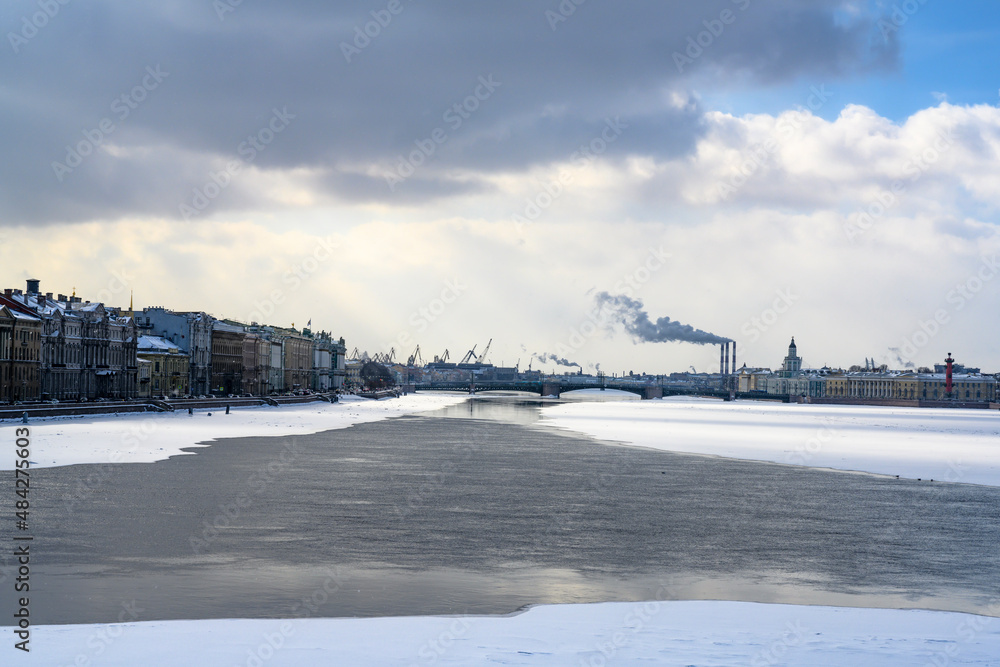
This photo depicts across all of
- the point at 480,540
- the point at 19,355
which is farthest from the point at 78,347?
the point at 480,540

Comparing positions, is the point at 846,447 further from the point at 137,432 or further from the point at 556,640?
the point at 556,640

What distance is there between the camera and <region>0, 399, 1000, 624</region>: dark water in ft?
61.7

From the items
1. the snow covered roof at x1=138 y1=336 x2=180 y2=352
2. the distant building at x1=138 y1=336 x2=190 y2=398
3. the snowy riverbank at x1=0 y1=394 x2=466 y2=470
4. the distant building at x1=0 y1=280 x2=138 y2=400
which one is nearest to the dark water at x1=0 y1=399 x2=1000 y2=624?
the snowy riverbank at x1=0 y1=394 x2=466 y2=470

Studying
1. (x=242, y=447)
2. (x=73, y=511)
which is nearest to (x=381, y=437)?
(x=242, y=447)

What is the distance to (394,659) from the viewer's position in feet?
46.7

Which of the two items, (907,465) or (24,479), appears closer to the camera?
(24,479)

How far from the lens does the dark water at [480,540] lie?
61.7ft

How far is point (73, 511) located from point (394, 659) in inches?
674

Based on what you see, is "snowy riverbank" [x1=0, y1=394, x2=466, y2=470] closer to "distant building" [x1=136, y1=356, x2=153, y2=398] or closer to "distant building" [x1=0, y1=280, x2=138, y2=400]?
"distant building" [x1=0, y1=280, x2=138, y2=400]

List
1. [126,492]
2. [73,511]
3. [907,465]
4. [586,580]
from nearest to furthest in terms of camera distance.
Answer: [586,580], [73,511], [126,492], [907,465]

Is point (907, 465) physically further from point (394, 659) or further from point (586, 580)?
point (394, 659)

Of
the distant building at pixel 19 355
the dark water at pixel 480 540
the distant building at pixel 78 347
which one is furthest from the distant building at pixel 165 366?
the dark water at pixel 480 540

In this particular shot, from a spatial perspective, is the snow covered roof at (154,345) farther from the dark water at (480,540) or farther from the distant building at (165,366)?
the dark water at (480,540)

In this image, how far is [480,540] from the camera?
25.1 metres
